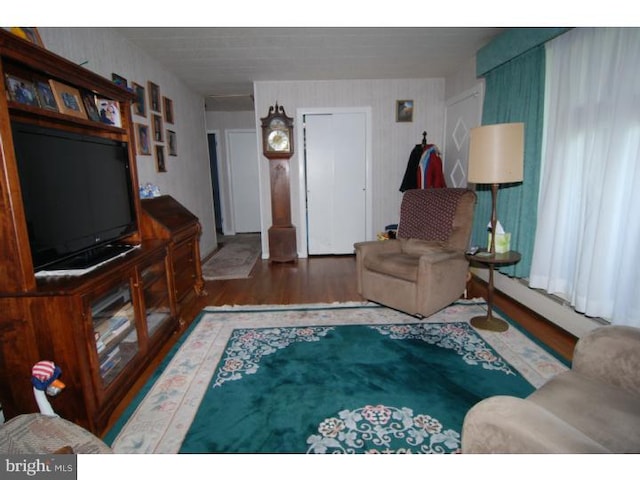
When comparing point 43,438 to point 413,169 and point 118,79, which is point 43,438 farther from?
point 413,169

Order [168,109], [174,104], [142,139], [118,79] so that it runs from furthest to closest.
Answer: [174,104] < [168,109] < [142,139] < [118,79]

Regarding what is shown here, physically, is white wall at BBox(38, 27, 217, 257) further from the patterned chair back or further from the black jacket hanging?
the black jacket hanging

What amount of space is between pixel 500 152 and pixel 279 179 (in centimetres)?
280

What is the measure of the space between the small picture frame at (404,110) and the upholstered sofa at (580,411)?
3.77 meters

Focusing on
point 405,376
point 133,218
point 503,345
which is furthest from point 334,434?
point 133,218

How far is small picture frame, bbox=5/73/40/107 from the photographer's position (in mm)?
1467

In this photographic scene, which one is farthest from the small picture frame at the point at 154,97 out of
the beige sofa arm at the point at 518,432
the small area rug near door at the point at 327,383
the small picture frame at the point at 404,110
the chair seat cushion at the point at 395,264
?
the beige sofa arm at the point at 518,432

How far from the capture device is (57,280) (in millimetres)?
1465

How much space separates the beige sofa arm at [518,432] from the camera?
0.79 m

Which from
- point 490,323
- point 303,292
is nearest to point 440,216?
point 490,323

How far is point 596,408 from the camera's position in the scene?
1.07 m

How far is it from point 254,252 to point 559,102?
3.95 metres

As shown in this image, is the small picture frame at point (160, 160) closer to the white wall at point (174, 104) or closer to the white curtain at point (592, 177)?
the white wall at point (174, 104)

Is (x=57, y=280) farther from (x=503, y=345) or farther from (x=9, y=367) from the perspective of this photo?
(x=503, y=345)
